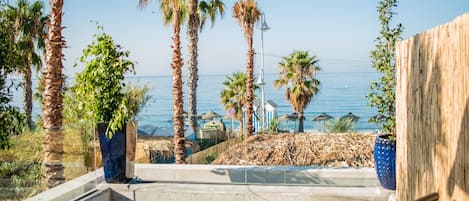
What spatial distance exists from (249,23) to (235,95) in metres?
3.06

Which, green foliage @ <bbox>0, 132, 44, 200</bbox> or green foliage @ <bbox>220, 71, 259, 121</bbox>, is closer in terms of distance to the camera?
green foliage @ <bbox>0, 132, 44, 200</bbox>

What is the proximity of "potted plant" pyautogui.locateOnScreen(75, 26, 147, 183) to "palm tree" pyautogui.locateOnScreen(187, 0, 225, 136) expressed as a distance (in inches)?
377

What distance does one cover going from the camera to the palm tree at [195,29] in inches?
570

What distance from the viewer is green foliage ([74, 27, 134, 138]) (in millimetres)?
4320

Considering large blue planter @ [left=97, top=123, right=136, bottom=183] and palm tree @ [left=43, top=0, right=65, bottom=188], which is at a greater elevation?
palm tree @ [left=43, top=0, right=65, bottom=188]

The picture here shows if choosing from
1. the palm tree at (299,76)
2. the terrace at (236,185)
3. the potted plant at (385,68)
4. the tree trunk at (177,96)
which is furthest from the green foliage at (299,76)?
the terrace at (236,185)

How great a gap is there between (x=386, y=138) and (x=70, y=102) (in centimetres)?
664

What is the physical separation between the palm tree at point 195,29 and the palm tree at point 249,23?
1420 mm

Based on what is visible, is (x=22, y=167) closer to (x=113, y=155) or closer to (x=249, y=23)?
(x=113, y=155)

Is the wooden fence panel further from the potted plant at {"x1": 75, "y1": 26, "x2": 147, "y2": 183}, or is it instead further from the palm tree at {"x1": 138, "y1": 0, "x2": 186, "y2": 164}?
the palm tree at {"x1": 138, "y1": 0, "x2": 186, "y2": 164}

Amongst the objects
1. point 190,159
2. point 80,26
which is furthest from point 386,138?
point 80,26

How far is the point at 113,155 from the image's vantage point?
429 cm

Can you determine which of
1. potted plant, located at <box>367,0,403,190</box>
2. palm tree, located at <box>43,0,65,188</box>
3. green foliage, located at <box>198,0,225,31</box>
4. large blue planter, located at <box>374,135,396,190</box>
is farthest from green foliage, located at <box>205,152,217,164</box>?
green foliage, located at <box>198,0,225,31</box>

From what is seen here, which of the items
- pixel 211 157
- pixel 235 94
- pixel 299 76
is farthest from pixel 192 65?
pixel 211 157
